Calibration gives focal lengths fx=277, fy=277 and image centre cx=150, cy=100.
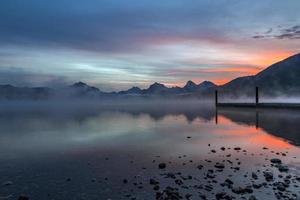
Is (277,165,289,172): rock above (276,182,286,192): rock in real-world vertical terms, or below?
below

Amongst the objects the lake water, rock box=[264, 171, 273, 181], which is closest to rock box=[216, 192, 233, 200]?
the lake water

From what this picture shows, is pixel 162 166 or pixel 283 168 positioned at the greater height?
pixel 283 168

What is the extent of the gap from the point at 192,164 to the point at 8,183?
12855 mm

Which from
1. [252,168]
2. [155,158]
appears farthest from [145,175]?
[252,168]

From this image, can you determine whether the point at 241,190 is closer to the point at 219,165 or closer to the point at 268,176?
Answer: the point at 268,176

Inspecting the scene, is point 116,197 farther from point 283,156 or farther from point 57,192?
point 283,156

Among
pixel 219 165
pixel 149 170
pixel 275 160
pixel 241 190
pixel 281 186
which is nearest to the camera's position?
pixel 241 190

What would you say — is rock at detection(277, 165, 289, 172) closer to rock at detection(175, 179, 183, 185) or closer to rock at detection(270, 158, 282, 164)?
rock at detection(270, 158, 282, 164)

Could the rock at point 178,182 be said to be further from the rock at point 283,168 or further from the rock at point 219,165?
the rock at point 283,168

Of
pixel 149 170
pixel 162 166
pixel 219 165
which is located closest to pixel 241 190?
pixel 219 165

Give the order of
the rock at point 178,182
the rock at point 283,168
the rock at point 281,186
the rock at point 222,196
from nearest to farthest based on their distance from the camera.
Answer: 1. the rock at point 222,196
2. the rock at point 281,186
3. the rock at point 178,182
4. the rock at point 283,168

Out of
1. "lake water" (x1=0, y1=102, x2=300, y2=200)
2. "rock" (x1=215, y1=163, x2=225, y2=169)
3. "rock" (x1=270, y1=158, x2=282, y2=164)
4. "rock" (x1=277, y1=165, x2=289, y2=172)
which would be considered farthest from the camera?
"rock" (x1=270, y1=158, x2=282, y2=164)

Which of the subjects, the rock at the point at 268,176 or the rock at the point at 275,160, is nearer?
the rock at the point at 268,176

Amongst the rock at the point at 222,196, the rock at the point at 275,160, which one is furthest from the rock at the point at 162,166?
the rock at the point at 275,160
